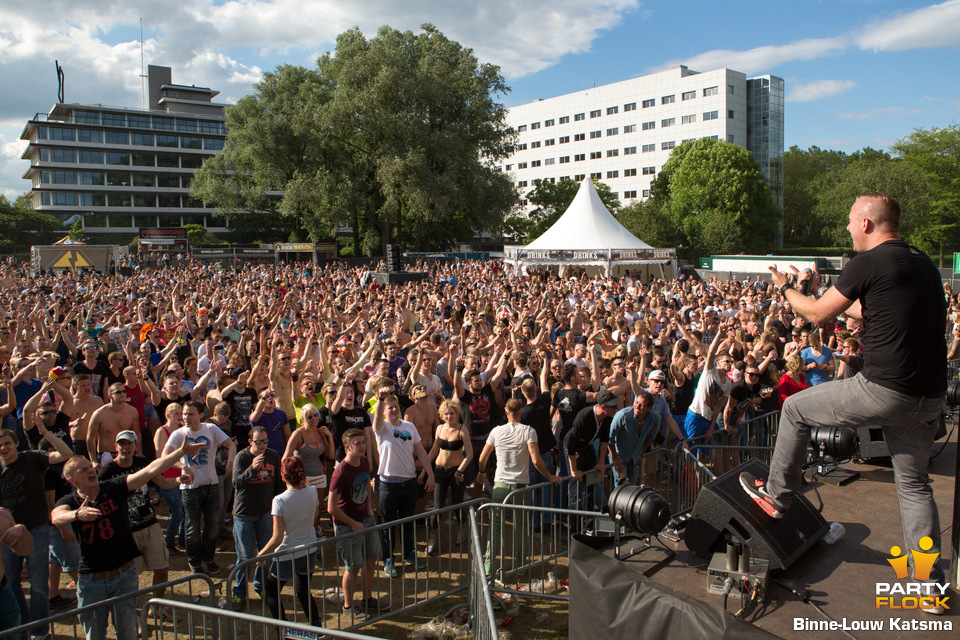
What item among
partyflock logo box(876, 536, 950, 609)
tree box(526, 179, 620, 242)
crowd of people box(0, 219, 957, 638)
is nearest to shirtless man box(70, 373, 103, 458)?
crowd of people box(0, 219, 957, 638)

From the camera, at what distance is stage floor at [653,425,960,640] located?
286 centimetres

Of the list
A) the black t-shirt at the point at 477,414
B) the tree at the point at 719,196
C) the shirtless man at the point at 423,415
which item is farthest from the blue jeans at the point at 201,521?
the tree at the point at 719,196

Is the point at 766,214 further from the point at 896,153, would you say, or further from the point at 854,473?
the point at 854,473

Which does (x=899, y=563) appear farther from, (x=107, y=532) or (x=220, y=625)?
(x=107, y=532)

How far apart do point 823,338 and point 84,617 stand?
8497mm

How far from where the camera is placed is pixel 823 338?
8.47m

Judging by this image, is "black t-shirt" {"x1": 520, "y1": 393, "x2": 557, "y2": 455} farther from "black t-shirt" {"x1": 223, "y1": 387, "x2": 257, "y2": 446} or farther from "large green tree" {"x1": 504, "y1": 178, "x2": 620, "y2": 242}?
"large green tree" {"x1": 504, "y1": 178, "x2": 620, "y2": 242}

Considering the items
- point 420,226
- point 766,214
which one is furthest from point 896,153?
point 420,226

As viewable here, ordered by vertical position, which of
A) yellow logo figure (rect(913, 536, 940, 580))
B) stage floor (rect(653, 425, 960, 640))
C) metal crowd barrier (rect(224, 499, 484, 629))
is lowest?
metal crowd barrier (rect(224, 499, 484, 629))

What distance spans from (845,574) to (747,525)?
1.85 ft

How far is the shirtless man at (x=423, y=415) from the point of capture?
22.8 ft

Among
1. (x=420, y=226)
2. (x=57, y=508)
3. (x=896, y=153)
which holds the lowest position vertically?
(x=57, y=508)

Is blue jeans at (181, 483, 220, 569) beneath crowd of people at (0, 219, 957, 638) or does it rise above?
beneath

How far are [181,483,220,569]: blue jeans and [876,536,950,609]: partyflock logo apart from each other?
5391 mm
